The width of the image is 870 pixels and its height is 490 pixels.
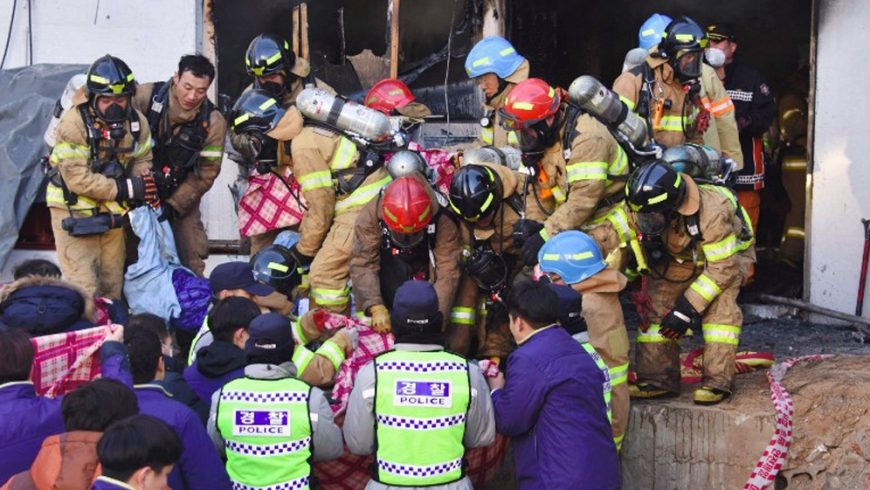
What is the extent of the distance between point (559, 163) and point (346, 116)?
1356 mm

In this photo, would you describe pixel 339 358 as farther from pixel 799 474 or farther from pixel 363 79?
pixel 363 79

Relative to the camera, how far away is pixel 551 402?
5.77m

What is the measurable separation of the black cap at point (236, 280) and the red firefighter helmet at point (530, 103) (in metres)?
1.75

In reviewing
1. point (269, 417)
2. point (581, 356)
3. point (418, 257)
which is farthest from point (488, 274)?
point (269, 417)

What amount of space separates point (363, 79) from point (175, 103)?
6.49 ft

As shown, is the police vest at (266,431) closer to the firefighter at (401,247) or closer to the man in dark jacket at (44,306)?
the man in dark jacket at (44,306)

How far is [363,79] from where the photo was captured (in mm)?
10477

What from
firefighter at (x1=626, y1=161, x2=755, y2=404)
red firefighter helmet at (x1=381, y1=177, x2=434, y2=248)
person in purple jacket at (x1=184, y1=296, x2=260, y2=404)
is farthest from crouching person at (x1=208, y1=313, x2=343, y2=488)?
firefighter at (x1=626, y1=161, x2=755, y2=404)

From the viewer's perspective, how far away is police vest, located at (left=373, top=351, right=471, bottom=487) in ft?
18.3

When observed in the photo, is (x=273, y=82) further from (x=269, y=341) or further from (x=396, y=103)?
(x=269, y=341)

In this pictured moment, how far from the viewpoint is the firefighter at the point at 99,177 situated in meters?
8.38

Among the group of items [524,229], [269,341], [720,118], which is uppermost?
[720,118]

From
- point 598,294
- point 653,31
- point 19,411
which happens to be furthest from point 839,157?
point 19,411

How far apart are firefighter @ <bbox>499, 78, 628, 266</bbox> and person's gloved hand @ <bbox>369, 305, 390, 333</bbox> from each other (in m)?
0.86
